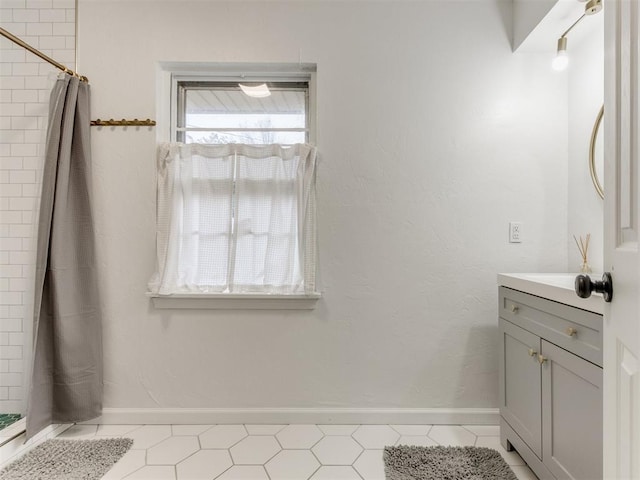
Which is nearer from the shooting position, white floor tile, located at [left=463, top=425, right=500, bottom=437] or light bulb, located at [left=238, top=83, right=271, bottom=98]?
white floor tile, located at [left=463, top=425, right=500, bottom=437]

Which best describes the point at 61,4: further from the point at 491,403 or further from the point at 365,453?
the point at 491,403

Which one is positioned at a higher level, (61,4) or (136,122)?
(61,4)

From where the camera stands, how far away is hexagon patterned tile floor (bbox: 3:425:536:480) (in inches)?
58.0

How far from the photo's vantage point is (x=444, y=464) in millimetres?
1509

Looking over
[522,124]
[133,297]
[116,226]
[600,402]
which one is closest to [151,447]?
[133,297]

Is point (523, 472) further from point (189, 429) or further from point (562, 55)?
point (562, 55)

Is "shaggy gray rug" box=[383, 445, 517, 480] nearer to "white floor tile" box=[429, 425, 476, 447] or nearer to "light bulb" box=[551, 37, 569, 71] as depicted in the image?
"white floor tile" box=[429, 425, 476, 447]

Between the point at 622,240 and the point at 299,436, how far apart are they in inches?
63.6

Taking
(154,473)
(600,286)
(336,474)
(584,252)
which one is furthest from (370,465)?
(584,252)

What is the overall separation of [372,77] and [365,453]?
6.27 ft

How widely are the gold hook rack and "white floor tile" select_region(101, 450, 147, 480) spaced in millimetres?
1661

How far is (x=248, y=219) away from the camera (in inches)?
74.1

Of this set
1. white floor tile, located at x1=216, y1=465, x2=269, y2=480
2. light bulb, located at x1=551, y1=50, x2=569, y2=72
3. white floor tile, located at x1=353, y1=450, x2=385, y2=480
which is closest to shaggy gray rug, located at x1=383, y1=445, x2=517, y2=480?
white floor tile, located at x1=353, y1=450, x2=385, y2=480

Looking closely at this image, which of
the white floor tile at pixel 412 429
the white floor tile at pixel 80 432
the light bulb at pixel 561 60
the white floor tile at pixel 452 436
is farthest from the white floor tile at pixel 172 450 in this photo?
the light bulb at pixel 561 60
